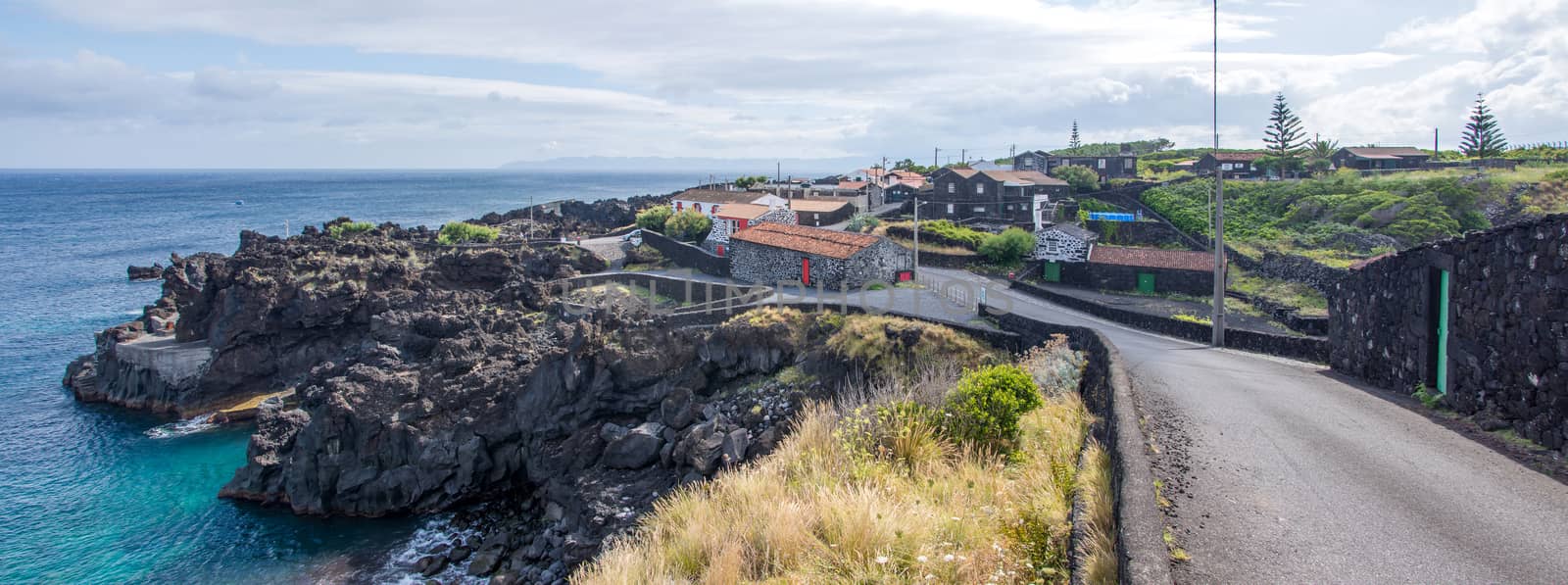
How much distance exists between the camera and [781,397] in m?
23.7

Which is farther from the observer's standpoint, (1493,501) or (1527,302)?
(1527,302)

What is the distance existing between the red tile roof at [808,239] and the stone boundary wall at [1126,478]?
70.9ft

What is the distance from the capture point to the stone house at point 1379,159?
62972 millimetres

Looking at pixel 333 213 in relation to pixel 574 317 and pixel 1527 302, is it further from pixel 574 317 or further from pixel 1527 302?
pixel 1527 302

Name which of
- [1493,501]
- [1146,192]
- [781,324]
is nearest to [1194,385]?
[1493,501]

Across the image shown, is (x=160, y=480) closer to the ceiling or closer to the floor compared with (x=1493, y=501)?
closer to the floor

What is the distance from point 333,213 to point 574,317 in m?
108

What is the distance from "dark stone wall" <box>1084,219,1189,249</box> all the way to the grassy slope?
39.4m

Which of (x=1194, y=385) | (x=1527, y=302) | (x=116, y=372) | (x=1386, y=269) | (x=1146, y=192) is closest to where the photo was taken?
(x=1527, y=302)

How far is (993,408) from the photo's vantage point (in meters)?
10.3

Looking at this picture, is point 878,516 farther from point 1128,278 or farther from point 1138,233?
point 1138,233

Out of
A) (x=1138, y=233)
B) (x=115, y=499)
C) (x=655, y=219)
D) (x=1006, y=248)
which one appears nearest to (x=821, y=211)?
(x=655, y=219)

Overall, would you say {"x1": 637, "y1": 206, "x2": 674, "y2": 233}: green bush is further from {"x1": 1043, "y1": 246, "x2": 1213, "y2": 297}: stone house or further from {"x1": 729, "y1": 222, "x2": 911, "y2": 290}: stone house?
{"x1": 1043, "y1": 246, "x2": 1213, "y2": 297}: stone house

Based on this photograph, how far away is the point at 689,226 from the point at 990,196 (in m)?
19.2
